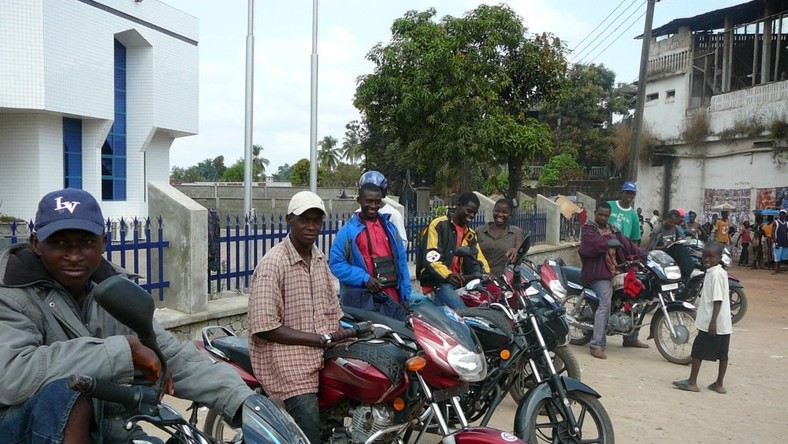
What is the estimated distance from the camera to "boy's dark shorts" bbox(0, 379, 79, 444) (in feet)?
4.73

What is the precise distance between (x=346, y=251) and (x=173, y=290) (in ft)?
7.23

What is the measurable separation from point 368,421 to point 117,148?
18021 millimetres

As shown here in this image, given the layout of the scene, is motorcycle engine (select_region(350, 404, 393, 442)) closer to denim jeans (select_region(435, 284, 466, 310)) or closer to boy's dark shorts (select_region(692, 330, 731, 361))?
denim jeans (select_region(435, 284, 466, 310))

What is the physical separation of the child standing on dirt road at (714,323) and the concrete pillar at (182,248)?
455 cm

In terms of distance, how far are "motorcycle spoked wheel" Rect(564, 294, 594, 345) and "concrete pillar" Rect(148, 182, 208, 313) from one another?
3973mm

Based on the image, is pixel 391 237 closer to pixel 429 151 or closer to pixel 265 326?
pixel 265 326

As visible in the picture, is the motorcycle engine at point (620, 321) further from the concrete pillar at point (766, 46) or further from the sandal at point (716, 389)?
the concrete pillar at point (766, 46)

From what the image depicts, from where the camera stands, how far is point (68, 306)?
1756 millimetres

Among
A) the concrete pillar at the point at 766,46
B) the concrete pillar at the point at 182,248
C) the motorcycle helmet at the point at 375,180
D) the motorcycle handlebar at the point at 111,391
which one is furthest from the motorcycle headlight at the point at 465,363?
the concrete pillar at the point at 766,46

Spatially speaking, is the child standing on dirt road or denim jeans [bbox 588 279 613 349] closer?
the child standing on dirt road

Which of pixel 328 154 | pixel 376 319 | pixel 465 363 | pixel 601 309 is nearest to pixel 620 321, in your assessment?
pixel 601 309

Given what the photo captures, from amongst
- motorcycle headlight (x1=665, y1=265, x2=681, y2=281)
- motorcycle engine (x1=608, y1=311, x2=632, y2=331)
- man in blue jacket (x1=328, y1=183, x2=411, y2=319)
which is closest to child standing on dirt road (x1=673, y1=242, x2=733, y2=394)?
motorcycle headlight (x1=665, y1=265, x2=681, y2=281)

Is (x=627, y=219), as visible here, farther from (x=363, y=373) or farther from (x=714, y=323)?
(x=363, y=373)

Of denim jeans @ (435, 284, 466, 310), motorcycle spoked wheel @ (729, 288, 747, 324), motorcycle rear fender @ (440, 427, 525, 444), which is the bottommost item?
motorcycle spoked wheel @ (729, 288, 747, 324)
